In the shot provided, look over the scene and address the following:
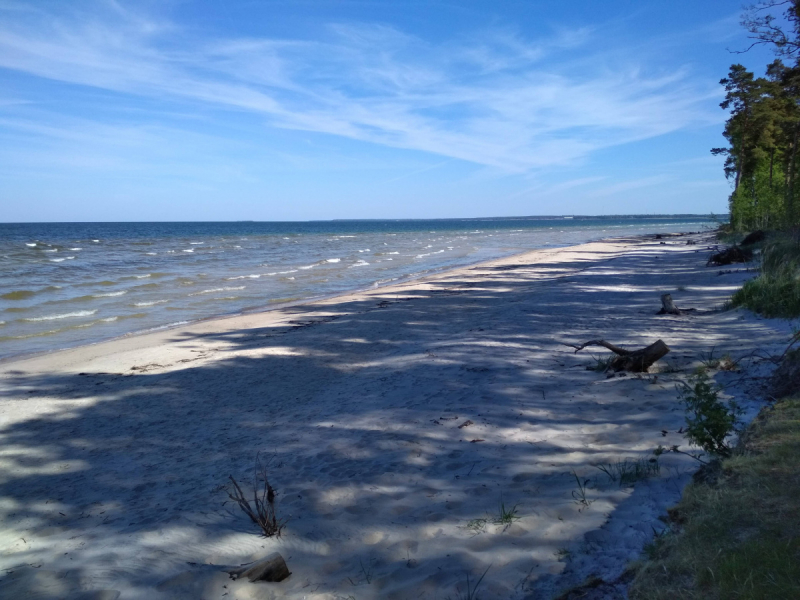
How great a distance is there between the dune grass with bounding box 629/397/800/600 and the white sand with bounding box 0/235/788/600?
0.25 metres

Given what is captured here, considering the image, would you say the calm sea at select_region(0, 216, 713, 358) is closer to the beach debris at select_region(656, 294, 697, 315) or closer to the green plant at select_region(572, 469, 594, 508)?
the beach debris at select_region(656, 294, 697, 315)

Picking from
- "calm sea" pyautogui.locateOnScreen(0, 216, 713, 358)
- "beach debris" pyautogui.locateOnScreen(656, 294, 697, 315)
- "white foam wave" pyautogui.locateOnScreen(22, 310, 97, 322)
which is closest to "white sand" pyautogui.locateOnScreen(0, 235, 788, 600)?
"beach debris" pyautogui.locateOnScreen(656, 294, 697, 315)

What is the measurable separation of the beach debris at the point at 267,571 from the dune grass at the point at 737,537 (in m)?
1.80

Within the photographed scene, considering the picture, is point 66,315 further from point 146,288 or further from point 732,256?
point 732,256

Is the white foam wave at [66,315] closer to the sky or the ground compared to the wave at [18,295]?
closer to the ground

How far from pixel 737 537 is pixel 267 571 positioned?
2.34m

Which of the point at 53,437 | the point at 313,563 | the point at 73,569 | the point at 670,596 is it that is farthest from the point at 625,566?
the point at 53,437

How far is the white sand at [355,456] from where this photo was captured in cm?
314

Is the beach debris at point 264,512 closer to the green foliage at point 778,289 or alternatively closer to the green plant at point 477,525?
the green plant at point 477,525

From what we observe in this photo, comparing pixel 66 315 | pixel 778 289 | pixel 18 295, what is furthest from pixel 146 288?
pixel 778 289

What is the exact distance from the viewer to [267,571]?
122 inches

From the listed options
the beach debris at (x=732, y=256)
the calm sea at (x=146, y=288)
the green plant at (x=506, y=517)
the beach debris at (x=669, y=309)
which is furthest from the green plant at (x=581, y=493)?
the beach debris at (x=732, y=256)

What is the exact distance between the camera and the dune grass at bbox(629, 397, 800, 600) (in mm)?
2219

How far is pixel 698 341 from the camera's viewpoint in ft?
23.3
